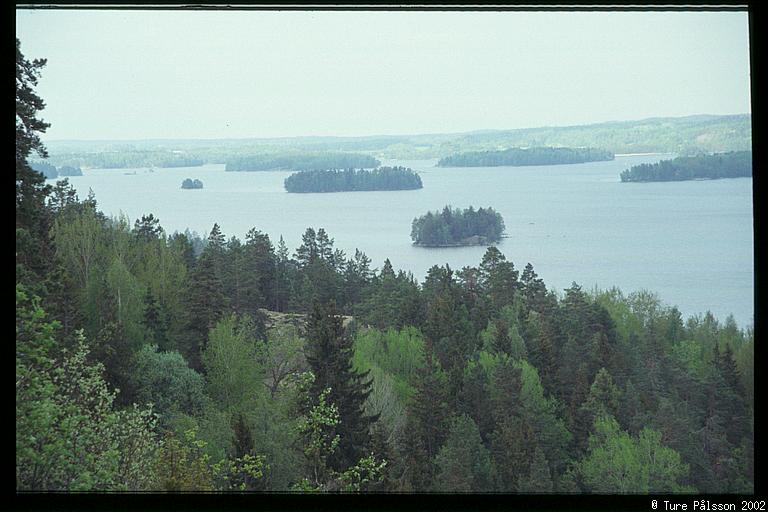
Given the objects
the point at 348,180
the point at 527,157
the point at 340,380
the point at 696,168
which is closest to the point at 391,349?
the point at 340,380

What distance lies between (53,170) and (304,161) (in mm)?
1272

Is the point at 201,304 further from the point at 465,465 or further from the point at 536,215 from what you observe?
the point at 536,215

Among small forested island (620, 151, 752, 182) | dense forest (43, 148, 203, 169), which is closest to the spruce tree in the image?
dense forest (43, 148, 203, 169)

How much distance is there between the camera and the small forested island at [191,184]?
4484 mm

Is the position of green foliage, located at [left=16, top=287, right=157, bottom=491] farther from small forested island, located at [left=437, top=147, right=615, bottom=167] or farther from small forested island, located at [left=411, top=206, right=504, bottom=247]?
small forested island, located at [left=437, top=147, right=615, bottom=167]

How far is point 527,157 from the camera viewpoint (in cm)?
452

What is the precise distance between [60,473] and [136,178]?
4.92 feet

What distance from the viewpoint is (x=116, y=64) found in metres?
4.36

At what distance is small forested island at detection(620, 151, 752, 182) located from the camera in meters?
4.20

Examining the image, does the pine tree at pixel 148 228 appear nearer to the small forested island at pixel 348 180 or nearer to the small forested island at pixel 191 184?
the small forested island at pixel 191 184

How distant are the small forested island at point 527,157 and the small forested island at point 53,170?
6.22 ft

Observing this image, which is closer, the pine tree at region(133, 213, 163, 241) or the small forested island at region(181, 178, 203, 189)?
the pine tree at region(133, 213, 163, 241)

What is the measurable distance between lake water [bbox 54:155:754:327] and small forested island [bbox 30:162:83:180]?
0.05m
